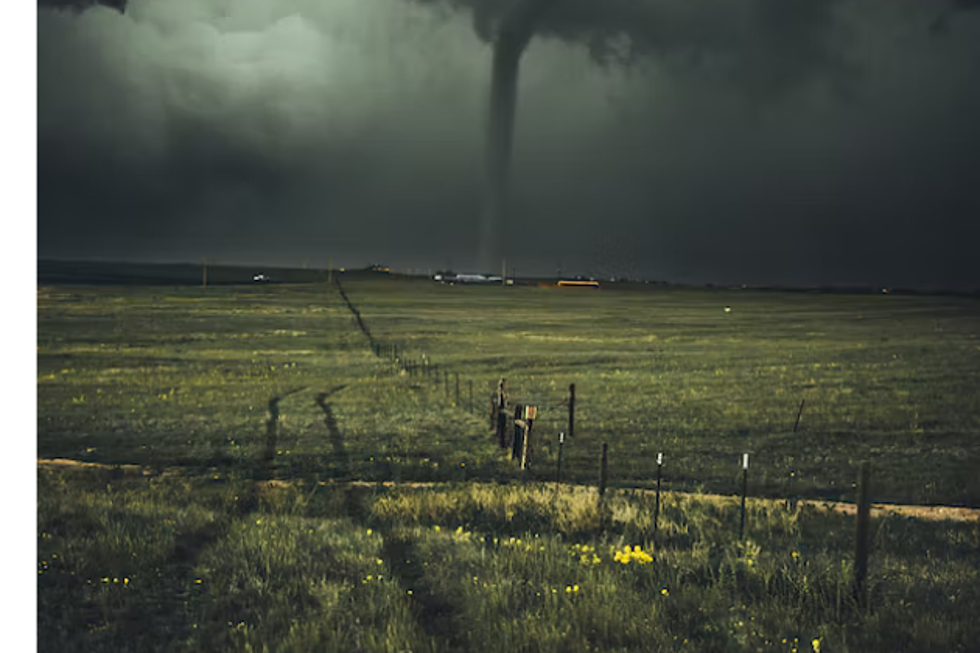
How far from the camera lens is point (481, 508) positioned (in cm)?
1170

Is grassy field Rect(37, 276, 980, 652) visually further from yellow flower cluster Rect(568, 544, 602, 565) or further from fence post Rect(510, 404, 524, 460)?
fence post Rect(510, 404, 524, 460)

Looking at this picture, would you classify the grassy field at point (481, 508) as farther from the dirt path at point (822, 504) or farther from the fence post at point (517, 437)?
the fence post at point (517, 437)

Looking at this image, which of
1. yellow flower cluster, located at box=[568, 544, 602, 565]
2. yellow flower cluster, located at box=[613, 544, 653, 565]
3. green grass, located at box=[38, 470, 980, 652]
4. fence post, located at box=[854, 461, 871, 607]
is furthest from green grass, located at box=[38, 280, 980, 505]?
fence post, located at box=[854, 461, 871, 607]

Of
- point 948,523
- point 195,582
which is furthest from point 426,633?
point 948,523

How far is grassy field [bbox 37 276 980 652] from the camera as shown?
680 centimetres

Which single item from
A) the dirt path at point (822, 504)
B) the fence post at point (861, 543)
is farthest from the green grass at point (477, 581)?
the dirt path at point (822, 504)

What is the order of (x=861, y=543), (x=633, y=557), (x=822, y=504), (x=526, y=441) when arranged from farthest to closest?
(x=526, y=441) → (x=822, y=504) → (x=633, y=557) → (x=861, y=543)

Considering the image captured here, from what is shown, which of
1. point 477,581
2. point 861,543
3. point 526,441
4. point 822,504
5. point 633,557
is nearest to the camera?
point 861,543

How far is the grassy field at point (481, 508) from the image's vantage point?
6797mm

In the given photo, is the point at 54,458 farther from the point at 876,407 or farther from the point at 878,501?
the point at 876,407

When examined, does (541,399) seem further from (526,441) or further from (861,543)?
(861,543)

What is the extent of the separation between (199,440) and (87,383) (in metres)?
16.6

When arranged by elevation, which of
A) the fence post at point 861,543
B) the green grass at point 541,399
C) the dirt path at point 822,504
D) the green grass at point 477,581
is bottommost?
the green grass at point 541,399

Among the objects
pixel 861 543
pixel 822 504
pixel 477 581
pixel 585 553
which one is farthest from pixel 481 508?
pixel 822 504
